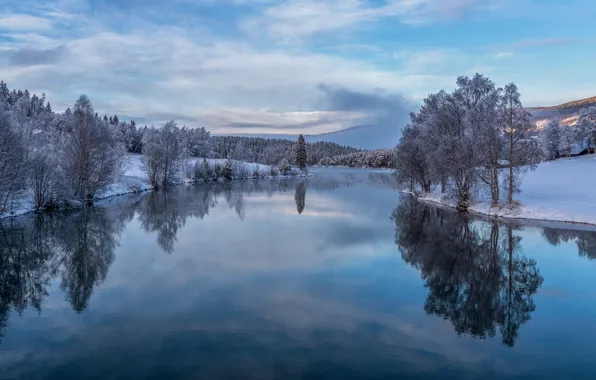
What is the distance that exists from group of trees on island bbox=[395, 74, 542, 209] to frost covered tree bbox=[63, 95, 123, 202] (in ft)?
104

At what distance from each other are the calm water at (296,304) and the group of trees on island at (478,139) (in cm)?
931

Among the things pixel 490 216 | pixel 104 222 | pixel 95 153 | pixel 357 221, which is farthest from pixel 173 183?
pixel 490 216

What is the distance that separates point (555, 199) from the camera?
35375 millimetres

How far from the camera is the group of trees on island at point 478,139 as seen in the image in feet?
104

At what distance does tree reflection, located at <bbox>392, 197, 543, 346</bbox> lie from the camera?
1169 centimetres

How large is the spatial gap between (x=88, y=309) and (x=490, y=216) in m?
28.5

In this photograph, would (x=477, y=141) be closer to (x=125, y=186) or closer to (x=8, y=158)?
(x=8, y=158)

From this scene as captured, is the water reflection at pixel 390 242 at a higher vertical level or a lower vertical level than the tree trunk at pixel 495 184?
lower

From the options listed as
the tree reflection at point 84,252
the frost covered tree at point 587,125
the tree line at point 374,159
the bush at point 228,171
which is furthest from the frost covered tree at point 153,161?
the tree line at point 374,159

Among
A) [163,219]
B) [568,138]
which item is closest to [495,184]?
[163,219]

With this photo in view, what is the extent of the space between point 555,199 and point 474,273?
24292mm

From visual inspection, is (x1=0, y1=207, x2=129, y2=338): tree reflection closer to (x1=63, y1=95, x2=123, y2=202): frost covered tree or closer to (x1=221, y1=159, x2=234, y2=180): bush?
(x1=63, y1=95, x2=123, y2=202): frost covered tree

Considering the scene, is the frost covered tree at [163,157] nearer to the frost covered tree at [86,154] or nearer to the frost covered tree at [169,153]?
the frost covered tree at [169,153]

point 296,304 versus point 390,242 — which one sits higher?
point 390,242
